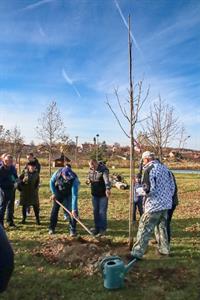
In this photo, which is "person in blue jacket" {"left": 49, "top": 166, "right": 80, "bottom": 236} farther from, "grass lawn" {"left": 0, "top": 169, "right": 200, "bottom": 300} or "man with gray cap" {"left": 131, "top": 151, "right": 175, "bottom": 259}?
"man with gray cap" {"left": 131, "top": 151, "right": 175, "bottom": 259}

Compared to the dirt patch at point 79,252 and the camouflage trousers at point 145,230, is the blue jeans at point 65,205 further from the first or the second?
the camouflage trousers at point 145,230

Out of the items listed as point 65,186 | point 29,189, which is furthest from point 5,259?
point 29,189

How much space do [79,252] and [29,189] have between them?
3959mm

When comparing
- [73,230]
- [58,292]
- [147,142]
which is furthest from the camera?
[147,142]

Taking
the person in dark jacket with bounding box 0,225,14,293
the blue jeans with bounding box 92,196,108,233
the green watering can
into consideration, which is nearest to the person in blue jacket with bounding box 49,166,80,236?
the blue jeans with bounding box 92,196,108,233

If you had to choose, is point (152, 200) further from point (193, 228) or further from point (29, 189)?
point (29, 189)

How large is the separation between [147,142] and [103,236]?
1143 cm

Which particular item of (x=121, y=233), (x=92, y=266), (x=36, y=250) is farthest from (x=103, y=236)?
(x=92, y=266)

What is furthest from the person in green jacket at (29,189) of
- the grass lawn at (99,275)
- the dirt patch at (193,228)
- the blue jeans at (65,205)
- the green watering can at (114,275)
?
the green watering can at (114,275)

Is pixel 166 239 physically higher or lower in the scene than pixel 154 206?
lower

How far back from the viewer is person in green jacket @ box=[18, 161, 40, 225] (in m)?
9.84

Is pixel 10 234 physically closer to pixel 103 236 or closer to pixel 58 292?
pixel 103 236

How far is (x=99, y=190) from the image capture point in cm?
837

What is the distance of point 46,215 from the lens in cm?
1143
